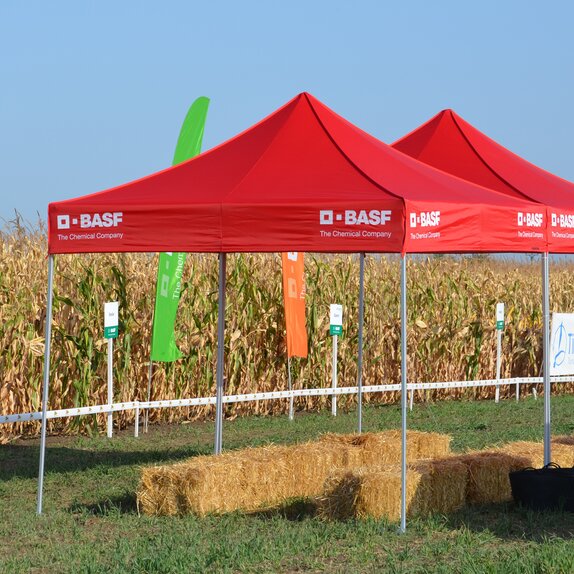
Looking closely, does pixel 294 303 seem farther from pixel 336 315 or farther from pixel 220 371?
pixel 220 371

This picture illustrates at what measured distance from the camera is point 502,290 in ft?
80.9

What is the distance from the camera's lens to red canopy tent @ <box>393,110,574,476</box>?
35.9ft

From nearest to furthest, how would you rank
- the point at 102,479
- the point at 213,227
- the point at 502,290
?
the point at 213,227, the point at 102,479, the point at 502,290

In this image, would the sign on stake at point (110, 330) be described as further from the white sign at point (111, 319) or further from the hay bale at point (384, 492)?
the hay bale at point (384, 492)

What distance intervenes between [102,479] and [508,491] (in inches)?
165

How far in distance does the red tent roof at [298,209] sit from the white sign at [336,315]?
8355 millimetres

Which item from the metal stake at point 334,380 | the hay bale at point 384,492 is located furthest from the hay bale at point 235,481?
the metal stake at point 334,380

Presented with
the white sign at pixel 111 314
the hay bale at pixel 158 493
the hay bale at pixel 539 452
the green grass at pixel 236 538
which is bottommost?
the green grass at pixel 236 538

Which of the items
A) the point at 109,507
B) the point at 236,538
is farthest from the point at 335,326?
the point at 236,538

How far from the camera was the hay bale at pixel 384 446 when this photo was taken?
36.5 ft

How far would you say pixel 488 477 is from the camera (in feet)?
33.7

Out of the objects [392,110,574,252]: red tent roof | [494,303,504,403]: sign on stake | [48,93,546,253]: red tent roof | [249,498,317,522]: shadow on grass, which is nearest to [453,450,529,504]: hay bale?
[249,498,317,522]: shadow on grass

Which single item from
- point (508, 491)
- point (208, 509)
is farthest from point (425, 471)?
point (208, 509)

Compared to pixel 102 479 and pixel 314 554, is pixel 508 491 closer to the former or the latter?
pixel 314 554
